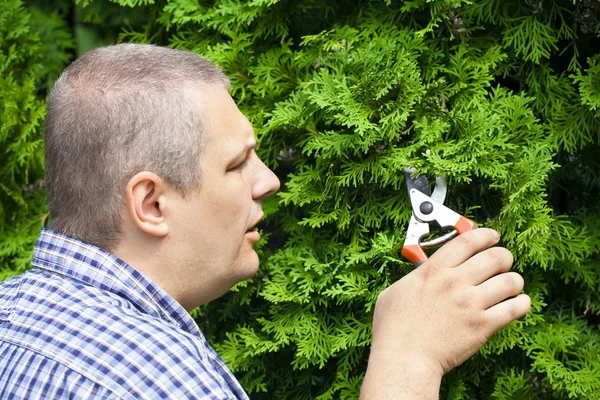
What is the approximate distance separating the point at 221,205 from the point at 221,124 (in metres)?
0.19

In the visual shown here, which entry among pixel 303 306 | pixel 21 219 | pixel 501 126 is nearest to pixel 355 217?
pixel 303 306

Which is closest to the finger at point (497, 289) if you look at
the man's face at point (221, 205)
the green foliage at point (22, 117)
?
the man's face at point (221, 205)

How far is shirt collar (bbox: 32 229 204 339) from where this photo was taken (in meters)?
1.55

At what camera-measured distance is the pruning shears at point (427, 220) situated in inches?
72.9

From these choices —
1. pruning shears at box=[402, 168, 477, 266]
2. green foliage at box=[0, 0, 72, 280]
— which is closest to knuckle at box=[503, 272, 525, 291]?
pruning shears at box=[402, 168, 477, 266]

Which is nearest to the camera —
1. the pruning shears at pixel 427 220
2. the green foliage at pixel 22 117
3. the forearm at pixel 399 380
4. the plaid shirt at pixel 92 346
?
the plaid shirt at pixel 92 346

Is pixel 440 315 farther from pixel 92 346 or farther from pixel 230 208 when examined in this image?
pixel 92 346

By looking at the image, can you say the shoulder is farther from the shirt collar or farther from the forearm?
the forearm

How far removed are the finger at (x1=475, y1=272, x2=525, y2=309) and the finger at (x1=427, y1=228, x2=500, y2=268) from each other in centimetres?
8

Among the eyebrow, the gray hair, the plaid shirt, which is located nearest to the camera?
the plaid shirt

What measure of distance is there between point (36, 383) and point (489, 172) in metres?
1.28

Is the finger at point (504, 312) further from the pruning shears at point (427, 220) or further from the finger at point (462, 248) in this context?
the pruning shears at point (427, 220)

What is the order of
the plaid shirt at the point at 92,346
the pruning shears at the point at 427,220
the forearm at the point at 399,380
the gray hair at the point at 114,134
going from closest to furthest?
the plaid shirt at the point at 92,346 < the forearm at the point at 399,380 < the gray hair at the point at 114,134 < the pruning shears at the point at 427,220

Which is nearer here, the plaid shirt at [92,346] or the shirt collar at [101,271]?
the plaid shirt at [92,346]
